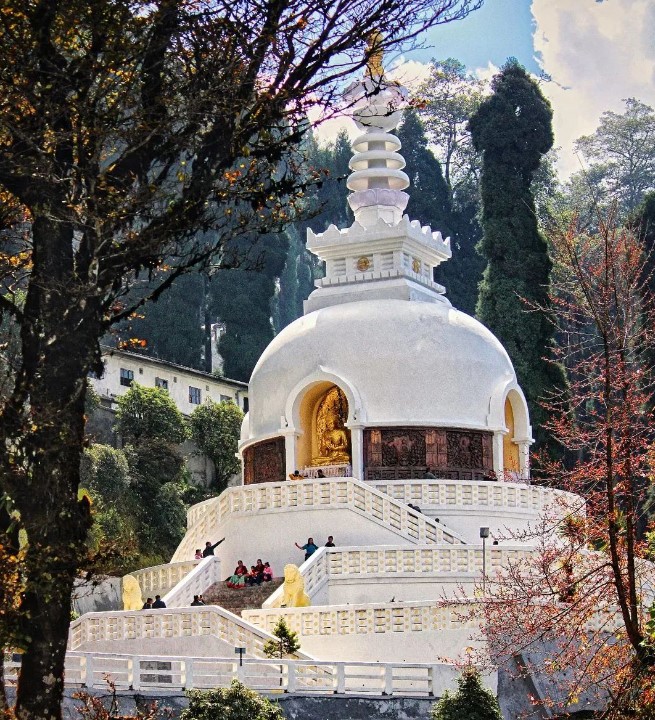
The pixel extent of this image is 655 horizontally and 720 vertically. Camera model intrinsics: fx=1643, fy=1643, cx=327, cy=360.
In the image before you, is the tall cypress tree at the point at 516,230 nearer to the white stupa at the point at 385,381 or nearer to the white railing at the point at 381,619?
the white stupa at the point at 385,381

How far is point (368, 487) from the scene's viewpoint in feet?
121

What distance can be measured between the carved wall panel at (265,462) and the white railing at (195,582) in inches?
195

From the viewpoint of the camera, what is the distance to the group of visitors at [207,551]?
3797 cm

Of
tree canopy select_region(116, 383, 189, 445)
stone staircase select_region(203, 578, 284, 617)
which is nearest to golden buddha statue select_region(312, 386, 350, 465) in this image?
stone staircase select_region(203, 578, 284, 617)

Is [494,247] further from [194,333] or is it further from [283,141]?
[283,141]

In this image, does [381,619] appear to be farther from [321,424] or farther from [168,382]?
[168,382]

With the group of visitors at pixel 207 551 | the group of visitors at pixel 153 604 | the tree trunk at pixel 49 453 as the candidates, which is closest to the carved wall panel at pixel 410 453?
the group of visitors at pixel 207 551

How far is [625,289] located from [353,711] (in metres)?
10.8

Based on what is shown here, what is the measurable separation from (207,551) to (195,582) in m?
1.40

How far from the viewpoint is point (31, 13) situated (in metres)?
15.6

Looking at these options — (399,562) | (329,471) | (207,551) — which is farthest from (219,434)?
(399,562)

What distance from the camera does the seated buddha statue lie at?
4178 centimetres

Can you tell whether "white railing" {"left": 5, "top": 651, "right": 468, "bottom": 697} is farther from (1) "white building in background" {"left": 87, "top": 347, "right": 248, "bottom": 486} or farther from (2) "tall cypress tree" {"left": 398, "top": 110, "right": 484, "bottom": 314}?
(2) "tall cypress tree" {"left": 398, "top": 110, "right": 484, "bottom": 314}

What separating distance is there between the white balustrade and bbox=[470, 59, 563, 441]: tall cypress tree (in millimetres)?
27630
